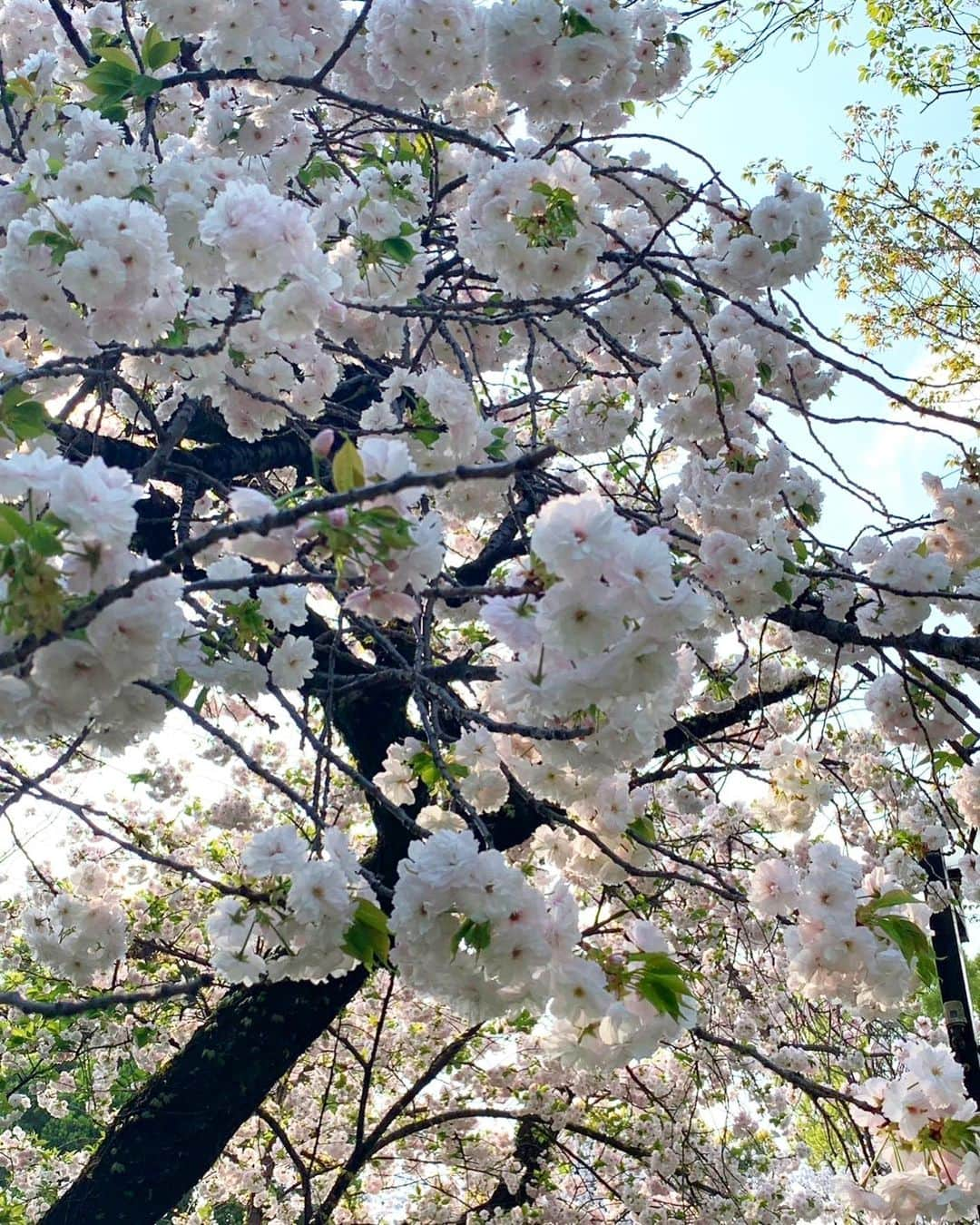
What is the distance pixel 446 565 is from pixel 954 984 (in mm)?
2435

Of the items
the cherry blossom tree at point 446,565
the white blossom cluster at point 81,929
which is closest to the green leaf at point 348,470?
the cherry blossom tree at point 446,565

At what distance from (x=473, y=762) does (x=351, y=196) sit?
1.45 m

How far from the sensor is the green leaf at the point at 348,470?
3.89 ft

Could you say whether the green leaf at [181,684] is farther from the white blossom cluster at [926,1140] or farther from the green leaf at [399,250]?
the white blossom cluster at [926,1140]

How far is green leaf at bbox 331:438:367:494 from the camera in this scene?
1.18m

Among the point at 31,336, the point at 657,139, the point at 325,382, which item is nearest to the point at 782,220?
the point at 657,139

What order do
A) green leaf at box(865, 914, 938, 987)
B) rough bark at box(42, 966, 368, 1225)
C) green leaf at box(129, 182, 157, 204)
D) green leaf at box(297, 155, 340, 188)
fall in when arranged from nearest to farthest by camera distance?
green leaf at box(865, 914, 938, 987), green leaf at box(129, 182, 157, 204), green leaf at box(297, 155, 340, 188), rough bark at box(42, 966, 368, 1225)

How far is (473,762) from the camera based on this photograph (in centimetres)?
238

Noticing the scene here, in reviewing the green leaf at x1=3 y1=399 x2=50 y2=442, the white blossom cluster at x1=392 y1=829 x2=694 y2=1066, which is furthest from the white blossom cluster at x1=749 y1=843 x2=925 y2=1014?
the green leaf at x1=3 y1=399 x2=50 y2=442

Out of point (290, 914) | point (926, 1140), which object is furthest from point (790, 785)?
point (290, 914)

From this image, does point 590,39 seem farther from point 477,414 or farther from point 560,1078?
point 560,1078

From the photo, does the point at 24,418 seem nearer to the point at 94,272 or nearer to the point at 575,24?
the point at 94,272

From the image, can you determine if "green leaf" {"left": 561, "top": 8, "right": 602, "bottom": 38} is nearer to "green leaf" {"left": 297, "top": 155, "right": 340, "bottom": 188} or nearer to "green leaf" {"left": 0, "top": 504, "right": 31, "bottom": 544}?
"green leaf" {"left": 297, "top": 155, "right": 340, "bottom": 188}

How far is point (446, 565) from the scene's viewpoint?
3303 mm
